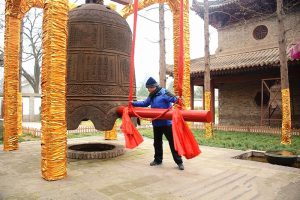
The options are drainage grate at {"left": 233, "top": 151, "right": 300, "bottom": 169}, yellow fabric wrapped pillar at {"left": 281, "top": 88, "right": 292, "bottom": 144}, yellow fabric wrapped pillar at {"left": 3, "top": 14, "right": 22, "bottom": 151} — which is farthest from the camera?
yellow fabric wrapped pillar at {"left": 281, "top": 88, "right": 292, "bottom": 144}

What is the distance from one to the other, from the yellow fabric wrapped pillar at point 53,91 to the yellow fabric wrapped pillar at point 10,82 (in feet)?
9.60

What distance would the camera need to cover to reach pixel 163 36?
43.8 feet

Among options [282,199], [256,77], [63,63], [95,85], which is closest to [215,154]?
[282,199]

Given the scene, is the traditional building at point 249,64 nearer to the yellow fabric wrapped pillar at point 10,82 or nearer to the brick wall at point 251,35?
the brick wall at point 251,35

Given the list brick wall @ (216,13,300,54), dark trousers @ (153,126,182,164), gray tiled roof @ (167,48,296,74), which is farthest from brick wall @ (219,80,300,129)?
dark trousers @ (153,126,182,164)

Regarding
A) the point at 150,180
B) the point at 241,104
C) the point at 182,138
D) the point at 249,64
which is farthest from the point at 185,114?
the point at 241,104

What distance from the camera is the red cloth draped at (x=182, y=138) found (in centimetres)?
347

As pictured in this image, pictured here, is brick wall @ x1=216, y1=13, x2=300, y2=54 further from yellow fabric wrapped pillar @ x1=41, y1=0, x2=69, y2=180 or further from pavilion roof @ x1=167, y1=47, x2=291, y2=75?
yellow fabric wrapped pillar @ x1=41, y1=0, x2=69, y2=180

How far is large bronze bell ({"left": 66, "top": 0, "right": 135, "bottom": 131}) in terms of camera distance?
4.65 m

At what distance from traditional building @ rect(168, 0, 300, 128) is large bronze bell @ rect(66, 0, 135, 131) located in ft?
27.3

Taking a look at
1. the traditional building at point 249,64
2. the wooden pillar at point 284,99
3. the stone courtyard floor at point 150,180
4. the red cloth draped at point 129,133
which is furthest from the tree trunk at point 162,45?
the red cloth draped at point 129,133

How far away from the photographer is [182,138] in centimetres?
353

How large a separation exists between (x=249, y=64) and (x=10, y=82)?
31.4ft

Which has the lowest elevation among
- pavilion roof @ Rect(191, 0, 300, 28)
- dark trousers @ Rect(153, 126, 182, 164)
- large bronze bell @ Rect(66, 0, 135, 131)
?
dark trousers @ Rect(153, 126, 182, 164)
